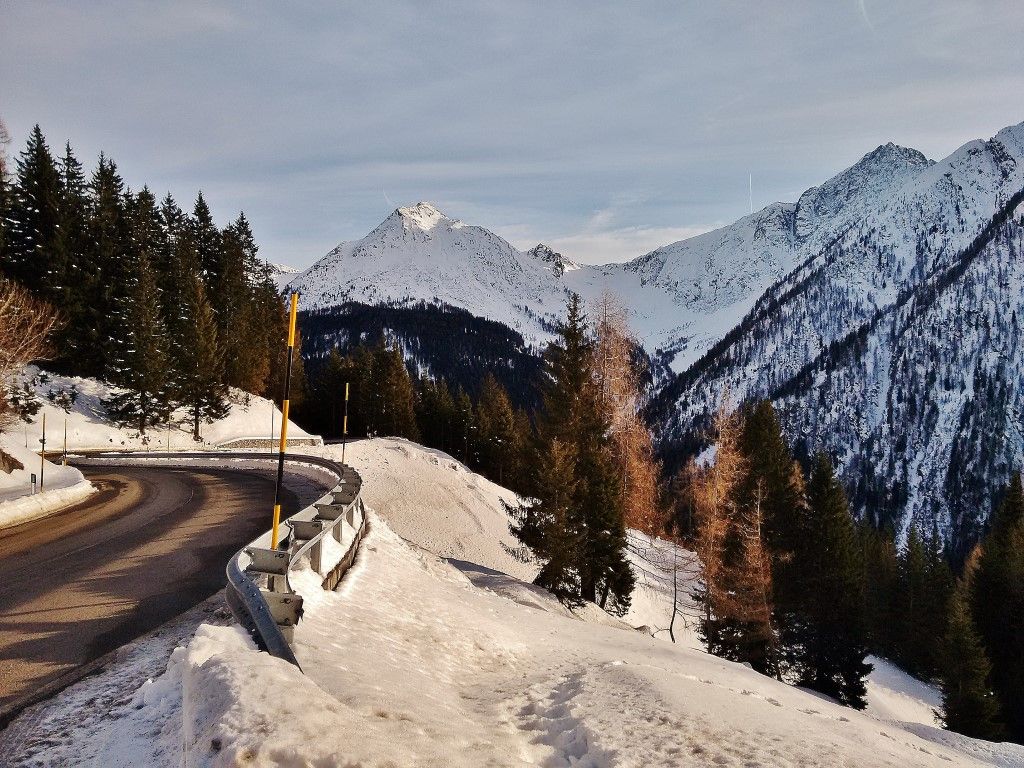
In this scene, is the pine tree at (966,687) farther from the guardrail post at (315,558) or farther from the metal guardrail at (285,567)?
the guardrail post at (315,558)

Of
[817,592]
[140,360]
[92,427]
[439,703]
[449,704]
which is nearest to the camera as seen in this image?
A: [439,703]

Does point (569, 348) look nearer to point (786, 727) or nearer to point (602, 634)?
point (602, 634)

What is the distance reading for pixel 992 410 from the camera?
586ft

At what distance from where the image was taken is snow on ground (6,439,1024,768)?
150 inches

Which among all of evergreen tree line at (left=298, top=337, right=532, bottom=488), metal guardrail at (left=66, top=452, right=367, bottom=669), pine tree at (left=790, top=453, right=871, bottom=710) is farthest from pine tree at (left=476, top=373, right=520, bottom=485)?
metal guardrail at (left=66, top=452, right=367, bottom=669)

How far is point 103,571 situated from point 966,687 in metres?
43.5

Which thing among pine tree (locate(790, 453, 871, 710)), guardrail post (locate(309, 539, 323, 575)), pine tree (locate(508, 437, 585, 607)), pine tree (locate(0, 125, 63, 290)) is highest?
pine tree (locate(0, 125, 63, 290))

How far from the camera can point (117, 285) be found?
157 feet

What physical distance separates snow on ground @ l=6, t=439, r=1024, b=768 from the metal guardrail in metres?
0.28

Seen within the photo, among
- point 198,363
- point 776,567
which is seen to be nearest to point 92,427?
point 198,363

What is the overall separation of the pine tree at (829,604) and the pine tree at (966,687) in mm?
5208

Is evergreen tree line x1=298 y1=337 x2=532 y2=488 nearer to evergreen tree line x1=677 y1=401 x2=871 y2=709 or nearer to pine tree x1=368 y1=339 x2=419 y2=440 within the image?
pine tree x1=368 y1=339 x2=419 y2=440

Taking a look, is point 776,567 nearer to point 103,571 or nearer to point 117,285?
point 103,571

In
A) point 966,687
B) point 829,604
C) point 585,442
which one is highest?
point 585,442
